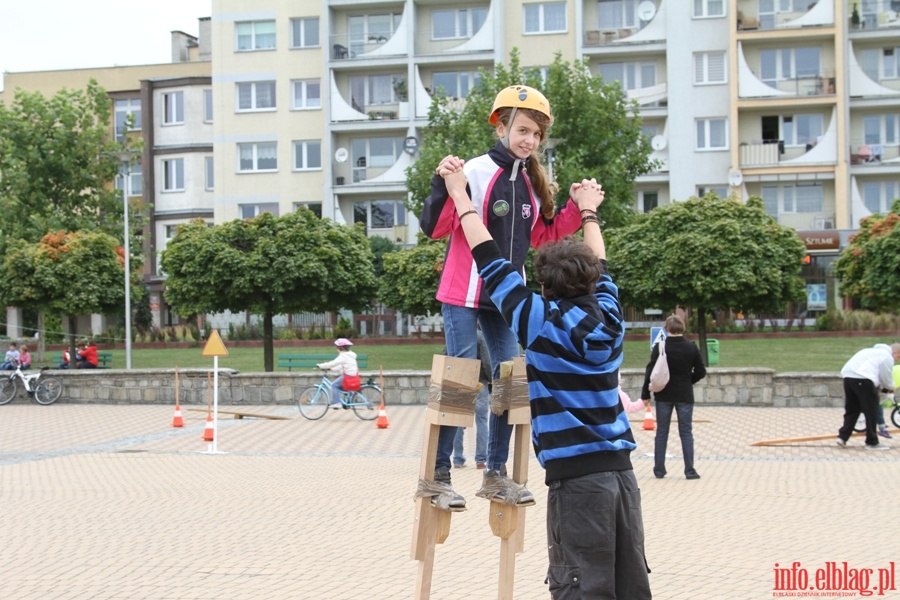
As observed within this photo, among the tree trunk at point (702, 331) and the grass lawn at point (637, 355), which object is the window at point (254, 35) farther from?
the tree trunk at point (702, 331)

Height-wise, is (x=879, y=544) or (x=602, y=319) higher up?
(x=602, y=319)

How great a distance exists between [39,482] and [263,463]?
328cm

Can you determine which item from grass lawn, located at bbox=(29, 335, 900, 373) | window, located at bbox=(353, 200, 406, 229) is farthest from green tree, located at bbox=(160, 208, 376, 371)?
window, located at bbox=(353, 200, 406, 229)

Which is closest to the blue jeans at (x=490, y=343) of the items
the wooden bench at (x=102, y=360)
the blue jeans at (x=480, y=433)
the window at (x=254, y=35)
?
the blue jeans at (x=480, y=433)

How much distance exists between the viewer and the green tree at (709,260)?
2922 cm

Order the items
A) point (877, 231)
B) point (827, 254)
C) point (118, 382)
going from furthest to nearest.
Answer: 1. point (827, 254)
2. point (877, 231)
3. point (118, 382)

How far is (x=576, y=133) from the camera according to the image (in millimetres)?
37031

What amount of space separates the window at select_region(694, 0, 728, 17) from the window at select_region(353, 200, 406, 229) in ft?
56.4

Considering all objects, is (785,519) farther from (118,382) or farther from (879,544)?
(118,382)

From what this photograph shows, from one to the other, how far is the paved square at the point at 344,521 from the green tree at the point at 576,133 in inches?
698

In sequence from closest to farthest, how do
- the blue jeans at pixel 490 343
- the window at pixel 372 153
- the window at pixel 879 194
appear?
the blue jeans at pixel 490 343
the window at pixel 879 194
the window at pixel 372 153

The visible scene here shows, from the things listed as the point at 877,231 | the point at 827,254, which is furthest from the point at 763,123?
the point at 877,231

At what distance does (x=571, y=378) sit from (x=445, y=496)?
52.4 inches

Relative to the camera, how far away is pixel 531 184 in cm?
604
